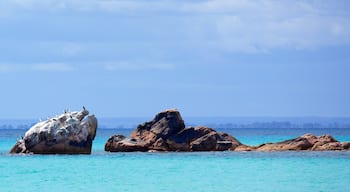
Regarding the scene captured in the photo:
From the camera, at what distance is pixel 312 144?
6938 centimetres

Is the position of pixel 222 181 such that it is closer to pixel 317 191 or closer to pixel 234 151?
pixel 317 191

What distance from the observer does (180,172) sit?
49.5m

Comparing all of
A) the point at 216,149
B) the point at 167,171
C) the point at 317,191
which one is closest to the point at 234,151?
the point at 216,149

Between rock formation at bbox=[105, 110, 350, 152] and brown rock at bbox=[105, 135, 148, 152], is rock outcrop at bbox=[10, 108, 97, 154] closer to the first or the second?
brown rock at bbox=[105, 135, 148, 152]

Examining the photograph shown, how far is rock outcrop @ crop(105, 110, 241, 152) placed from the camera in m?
68.6

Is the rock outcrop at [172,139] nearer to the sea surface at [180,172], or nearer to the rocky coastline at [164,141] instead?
the rocky coastline at [164,141]

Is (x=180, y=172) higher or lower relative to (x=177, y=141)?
lower

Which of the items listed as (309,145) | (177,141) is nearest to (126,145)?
(177,141)

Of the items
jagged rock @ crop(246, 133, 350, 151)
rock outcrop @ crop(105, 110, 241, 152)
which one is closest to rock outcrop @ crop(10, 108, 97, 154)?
rock outcrop @ crop(105, 110, 241, 152)

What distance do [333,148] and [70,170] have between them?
2450cm

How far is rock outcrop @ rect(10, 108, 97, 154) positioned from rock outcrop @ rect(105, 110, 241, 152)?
5.29m

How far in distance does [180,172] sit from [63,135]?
51.3 ft

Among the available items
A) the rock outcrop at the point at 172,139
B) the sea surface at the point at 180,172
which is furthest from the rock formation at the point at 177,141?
the sea surface at the point at 180,172

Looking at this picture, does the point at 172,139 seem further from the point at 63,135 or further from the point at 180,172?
the point at 180,172
